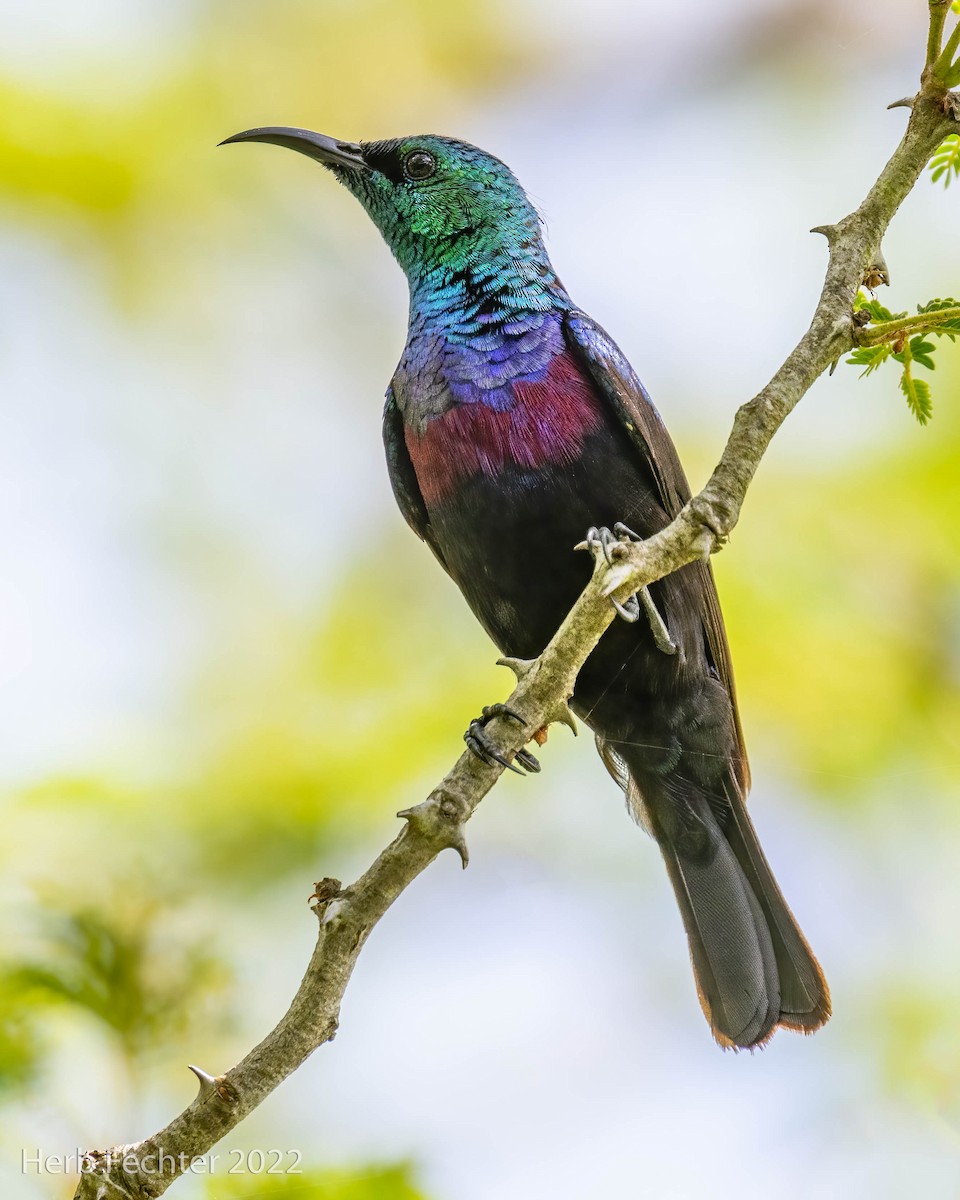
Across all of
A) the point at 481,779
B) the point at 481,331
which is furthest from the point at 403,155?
the point at 481,779

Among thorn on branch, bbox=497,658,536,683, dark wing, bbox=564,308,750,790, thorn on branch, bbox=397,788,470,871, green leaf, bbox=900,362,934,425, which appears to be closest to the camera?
thorn on branch, bbox=397,788,470,871

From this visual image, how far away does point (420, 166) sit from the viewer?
510 cm

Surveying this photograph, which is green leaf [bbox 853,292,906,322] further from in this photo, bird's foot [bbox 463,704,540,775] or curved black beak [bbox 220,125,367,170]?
curved black beak [bbox 220,125,367,170]

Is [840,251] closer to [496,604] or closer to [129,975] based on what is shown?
[496,604]

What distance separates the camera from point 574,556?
13.9ft

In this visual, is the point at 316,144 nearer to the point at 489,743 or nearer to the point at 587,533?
the point at 587,533

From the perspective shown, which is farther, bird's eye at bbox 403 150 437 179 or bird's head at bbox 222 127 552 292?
bird's eye at bbox 403 150 437 179

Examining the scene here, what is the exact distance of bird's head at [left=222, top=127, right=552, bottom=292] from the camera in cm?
480

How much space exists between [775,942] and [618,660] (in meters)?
1.16

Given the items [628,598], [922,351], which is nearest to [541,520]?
[628,598]

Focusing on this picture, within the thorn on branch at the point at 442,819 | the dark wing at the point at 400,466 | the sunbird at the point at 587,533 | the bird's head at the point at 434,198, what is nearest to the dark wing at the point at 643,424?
the sunbird at the point at 587,533

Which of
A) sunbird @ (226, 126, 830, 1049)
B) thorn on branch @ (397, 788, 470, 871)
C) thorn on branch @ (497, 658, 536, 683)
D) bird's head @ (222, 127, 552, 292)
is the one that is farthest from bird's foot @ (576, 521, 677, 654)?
bird's head @ (222, 127, 552, 292)

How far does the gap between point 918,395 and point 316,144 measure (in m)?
3.04

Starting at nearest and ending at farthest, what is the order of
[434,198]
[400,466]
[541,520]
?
[541,520]
[400,466]
[434,198]
